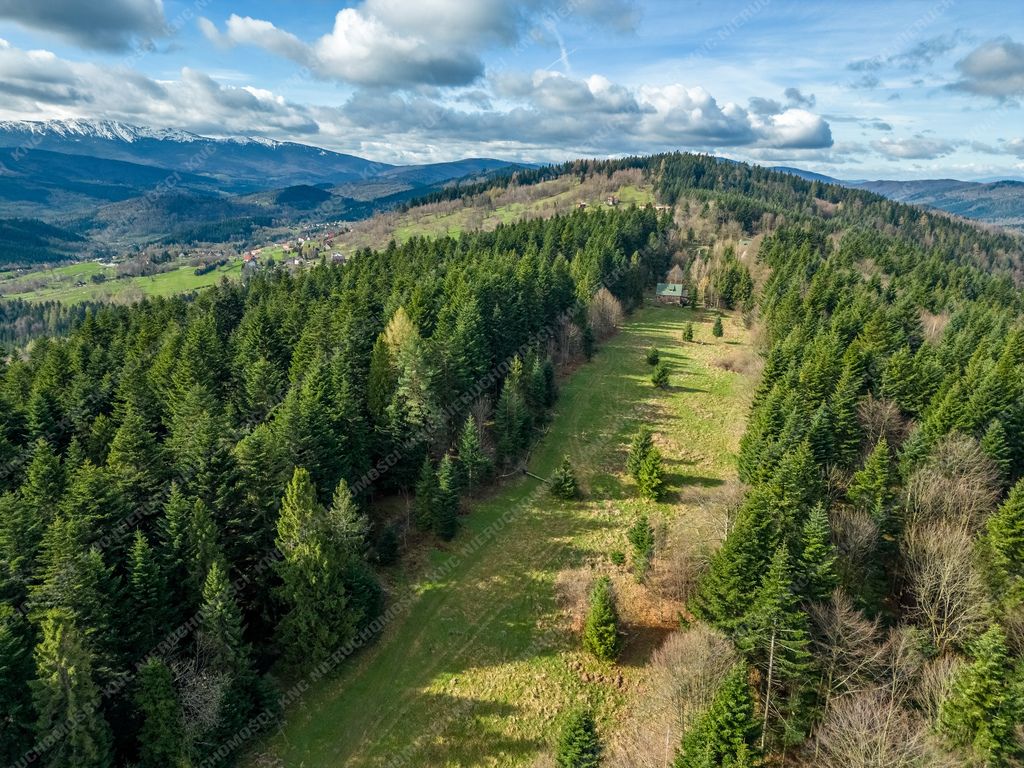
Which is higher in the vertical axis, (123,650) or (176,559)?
(176,559)

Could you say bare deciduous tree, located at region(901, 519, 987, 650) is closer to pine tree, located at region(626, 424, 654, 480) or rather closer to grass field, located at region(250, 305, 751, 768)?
grass field, located at region(250, 305, 751, 768)

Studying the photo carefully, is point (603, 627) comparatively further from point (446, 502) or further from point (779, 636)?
point (446, 502)

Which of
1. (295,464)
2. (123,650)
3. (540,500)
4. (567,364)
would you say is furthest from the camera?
(567,364)

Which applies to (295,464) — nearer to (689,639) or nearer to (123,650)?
(123,650)

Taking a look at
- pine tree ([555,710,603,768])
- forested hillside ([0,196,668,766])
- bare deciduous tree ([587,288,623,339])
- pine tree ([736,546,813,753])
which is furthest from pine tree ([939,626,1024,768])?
bare deciduous tree ([587,288,623,339])

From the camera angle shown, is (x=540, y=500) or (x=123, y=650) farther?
(x=540, y=500)

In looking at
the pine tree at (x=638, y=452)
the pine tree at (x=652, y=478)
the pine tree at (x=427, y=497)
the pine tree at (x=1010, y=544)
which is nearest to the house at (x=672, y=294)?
the pine tree at (x=638, y=452)

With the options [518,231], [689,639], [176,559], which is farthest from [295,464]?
[518,231]
